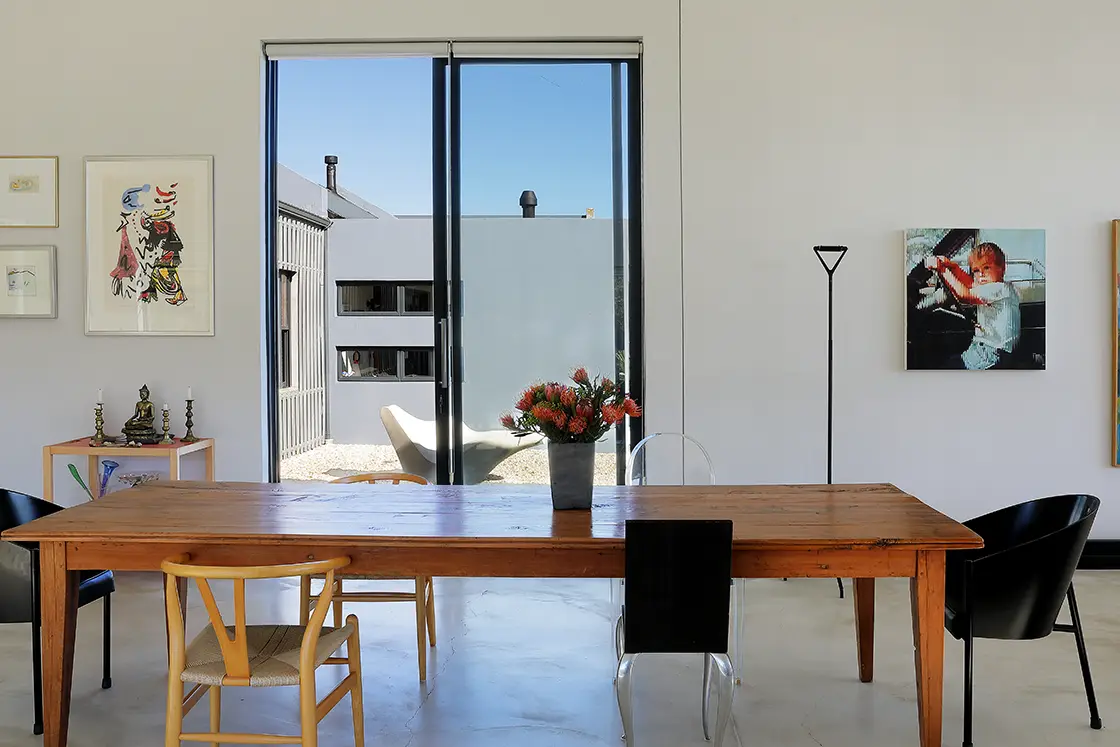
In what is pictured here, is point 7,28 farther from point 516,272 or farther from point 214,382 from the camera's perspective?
point 516,272

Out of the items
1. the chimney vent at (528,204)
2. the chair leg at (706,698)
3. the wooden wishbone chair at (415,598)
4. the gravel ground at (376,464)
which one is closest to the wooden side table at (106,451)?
the gravel ground at (376,464)

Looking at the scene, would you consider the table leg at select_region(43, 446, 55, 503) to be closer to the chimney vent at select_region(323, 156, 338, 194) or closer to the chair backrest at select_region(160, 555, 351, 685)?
the chimney vent at select_region(323, 156, 338, 194)

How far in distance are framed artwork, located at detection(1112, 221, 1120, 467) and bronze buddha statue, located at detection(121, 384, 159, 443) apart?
4872 millimetres

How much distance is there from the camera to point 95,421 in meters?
4.80

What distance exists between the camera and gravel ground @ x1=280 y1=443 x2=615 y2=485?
5094mm

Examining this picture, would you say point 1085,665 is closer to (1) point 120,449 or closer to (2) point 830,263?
(2) point 830,263

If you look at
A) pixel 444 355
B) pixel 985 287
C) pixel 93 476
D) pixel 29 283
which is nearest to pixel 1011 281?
pixel 985 287

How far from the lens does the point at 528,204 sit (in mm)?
5043

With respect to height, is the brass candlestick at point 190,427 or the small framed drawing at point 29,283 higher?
the small framed drawing at point 29,283

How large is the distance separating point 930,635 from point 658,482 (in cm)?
236

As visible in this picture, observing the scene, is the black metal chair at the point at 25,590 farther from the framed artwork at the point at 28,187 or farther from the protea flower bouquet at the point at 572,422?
the framed artwork at the point at 28,187

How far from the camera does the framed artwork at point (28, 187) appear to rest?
4.83 meters

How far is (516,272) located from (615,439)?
41.6 inches

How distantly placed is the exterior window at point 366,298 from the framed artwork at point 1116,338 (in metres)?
3.77
